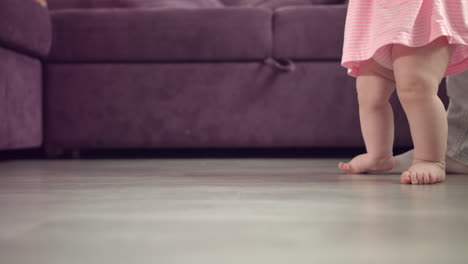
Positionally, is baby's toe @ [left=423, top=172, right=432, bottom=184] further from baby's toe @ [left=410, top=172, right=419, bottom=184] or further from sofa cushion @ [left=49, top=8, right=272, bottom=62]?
sofa cushion @ [left=49, top=8, right=272, bottom=62]

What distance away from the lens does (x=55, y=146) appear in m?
1.50

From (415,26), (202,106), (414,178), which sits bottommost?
(202,106)

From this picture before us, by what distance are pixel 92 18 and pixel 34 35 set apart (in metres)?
0.23

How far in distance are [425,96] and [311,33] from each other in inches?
28.4

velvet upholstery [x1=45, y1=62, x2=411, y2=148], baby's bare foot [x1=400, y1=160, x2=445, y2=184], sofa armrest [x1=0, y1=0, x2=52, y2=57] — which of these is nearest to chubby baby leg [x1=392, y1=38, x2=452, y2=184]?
baby's bare foot [x1=400, y1=160, x2=445, y2=184]

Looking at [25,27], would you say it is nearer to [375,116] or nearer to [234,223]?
[375,116]

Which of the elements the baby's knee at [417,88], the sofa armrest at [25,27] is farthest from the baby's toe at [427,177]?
the sofa armrest at [25,27]

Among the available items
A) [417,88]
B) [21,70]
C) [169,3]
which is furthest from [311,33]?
[21,70]

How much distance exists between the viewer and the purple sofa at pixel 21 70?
121 cm

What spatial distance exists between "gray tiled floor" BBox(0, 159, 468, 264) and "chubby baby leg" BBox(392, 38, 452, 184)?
0.07m

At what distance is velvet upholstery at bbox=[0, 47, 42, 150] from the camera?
1255 millimetres

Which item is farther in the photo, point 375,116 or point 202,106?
point 202,106

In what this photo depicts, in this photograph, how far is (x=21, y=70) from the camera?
1.34m

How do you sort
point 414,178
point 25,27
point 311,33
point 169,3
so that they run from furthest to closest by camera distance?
point 169,3 → point 311,33 → point 25,27 → point 414,178
